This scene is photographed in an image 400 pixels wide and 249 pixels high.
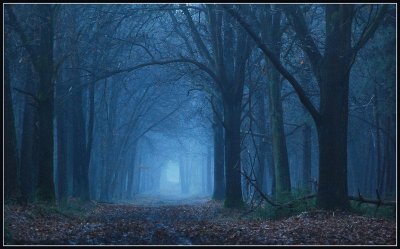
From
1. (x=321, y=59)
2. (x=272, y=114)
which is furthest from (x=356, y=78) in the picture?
(x=321, y=59)

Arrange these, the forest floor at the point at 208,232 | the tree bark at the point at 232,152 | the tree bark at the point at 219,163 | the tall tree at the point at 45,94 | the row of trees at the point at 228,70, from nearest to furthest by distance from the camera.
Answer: the forest floor at the point at 208,232 < the row of trees at the point at 228,70 < the tall tree at the point at 45,94 < the tree bark at the point at 232,152 < the tree bark at the point at 219,163

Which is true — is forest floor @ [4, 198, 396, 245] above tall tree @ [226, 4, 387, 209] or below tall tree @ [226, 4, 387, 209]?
below

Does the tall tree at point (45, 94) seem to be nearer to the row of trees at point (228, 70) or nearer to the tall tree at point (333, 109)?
the row of trees at point (228, 70)

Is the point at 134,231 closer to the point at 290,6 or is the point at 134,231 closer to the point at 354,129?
the point at 290,6

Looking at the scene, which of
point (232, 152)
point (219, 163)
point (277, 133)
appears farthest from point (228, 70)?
point (219, 163)

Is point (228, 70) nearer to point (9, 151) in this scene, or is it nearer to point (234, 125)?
point (234, 125)

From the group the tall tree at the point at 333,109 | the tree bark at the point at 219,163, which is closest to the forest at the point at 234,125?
the tall tree at the point at 333,109

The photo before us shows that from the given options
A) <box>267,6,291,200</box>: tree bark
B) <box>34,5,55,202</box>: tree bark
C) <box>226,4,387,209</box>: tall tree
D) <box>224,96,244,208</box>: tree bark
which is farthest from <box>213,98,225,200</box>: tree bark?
<box>226,4,387,209</box>: tall tree

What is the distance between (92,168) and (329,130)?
88.9 feet

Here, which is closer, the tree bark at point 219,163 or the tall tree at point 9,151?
the tall tree at point 9,151

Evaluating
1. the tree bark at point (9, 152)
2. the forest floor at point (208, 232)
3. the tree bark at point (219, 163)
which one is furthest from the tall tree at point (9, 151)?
the tree bark at point (219, 163)

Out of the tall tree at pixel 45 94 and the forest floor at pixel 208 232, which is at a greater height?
the tall tree at pixel 45 94

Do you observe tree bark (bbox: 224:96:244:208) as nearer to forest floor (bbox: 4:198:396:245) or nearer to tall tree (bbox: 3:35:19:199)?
forest floor (bbox: 4:198:396:245)

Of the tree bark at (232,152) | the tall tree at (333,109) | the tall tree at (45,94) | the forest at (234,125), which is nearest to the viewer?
the forest at (234,125)
